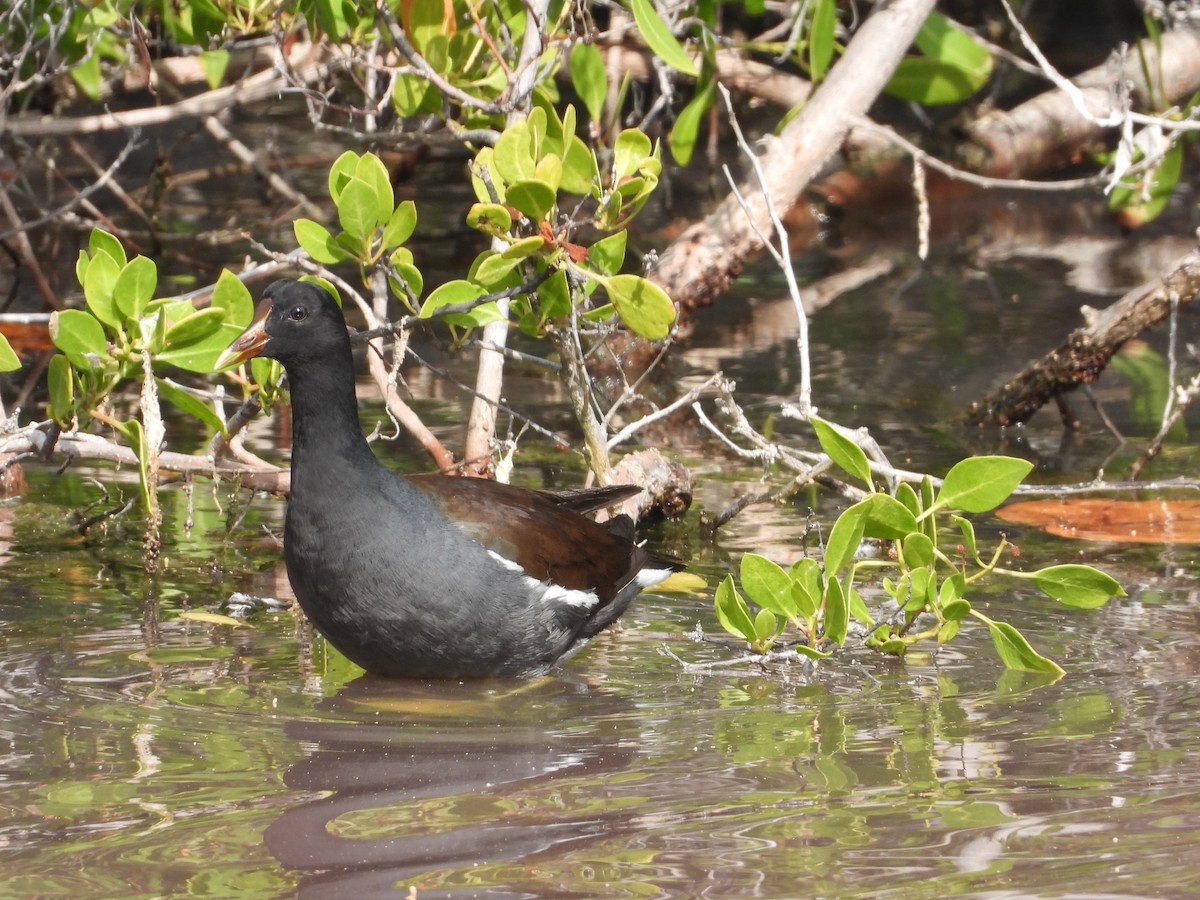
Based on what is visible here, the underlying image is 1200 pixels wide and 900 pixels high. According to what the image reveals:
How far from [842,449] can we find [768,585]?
1.43 ft

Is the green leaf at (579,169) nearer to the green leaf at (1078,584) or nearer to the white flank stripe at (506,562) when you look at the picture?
the white flank stripe at (506,562)

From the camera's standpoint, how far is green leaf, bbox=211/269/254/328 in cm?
473

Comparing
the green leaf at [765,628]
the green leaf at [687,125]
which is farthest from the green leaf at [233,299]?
the green leaf at [687,125]

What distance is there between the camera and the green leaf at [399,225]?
15.8ft

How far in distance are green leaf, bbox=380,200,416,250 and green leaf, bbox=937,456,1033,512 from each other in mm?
1674

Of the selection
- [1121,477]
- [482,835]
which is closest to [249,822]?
[482,835]

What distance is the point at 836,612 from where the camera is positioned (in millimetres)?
4301

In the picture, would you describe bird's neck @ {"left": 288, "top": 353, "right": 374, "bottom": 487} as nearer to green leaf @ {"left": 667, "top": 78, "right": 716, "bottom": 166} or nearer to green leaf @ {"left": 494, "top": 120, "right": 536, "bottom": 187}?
green leaf @ {"left": 494, "top": 120, "right": 536, "bottom": 187}

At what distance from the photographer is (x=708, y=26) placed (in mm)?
7598

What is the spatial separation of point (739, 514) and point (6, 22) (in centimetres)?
415

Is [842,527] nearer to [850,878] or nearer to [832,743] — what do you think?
[832,743]

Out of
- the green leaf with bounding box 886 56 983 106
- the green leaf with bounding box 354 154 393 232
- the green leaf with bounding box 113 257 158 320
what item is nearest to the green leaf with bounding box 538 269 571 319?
the green leaf with bounding box 354 154 393 232

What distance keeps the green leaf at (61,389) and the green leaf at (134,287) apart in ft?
0.83

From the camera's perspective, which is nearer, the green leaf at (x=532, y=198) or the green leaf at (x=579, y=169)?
the green leaf at (x=532, y=198)
